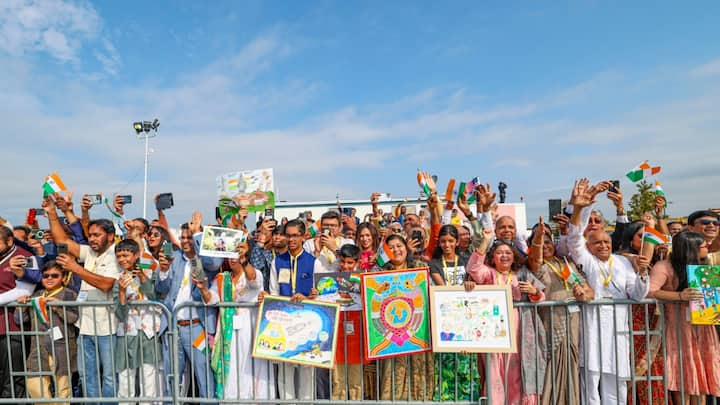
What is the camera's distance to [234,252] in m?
3.91

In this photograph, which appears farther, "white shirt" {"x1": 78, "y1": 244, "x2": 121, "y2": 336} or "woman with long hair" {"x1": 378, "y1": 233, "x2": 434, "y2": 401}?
"white shirt" {"x1": 78, "y1": 244, "x2": 121, "y2": 336}

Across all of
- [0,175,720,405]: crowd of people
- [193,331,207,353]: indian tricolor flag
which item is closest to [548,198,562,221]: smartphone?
[0,175,720,405]: crowd of people

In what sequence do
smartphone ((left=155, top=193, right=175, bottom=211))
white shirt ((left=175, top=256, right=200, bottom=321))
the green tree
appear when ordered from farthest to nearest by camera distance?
the green tree → smartphone ((left=155, top=193, right=175, bottom=211)) → white shirt ((left=175, top=256, right=200, bottom=321))

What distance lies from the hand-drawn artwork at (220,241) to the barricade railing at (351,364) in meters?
0.59

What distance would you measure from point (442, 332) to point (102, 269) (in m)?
3.63

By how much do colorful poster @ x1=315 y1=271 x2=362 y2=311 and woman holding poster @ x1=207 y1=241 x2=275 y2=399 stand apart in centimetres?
74

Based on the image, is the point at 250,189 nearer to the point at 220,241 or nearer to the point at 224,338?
the point at 220,241

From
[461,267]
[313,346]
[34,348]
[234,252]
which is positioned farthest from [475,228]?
[34,348]

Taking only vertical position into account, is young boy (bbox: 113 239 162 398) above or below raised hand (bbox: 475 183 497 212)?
below

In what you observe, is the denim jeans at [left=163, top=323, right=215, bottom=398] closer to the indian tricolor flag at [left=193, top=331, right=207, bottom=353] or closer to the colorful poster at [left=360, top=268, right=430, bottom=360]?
the indian tricolor flag at [left=193, top=331, right=207, bottom=353]

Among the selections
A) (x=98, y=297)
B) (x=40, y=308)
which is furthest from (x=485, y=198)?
(x=40, y=308)

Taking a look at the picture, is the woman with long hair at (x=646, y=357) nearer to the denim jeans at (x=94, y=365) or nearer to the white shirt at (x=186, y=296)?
the white shirt at (x=186, y=296)

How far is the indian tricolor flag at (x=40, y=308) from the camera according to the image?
4047 mm

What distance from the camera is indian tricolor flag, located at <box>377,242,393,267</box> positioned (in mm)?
4172
